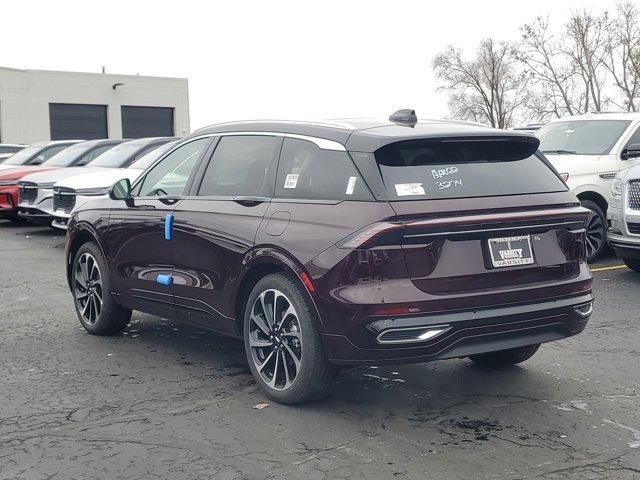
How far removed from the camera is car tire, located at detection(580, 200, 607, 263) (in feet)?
36.8

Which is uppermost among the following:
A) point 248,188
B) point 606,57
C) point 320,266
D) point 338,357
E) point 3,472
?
point 606,57

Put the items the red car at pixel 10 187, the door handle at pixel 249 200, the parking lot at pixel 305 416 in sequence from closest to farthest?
1. the parking lot at pixel 305 416
2. the door handle at pixel 249 200
3. the red car at pixel 10 187

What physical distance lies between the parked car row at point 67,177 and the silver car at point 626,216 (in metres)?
7.02

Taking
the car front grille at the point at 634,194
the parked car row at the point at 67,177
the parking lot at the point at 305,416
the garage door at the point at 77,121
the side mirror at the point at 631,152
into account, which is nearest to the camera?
the parking lot at the point at 305,416

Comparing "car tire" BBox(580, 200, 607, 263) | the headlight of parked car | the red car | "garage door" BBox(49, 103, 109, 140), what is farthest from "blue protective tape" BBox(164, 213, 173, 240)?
"garage door" BBox(49, 103, 109, 140)

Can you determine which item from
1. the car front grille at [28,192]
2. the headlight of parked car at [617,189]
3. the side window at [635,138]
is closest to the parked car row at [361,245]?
the headlight of parked car at [617,189]

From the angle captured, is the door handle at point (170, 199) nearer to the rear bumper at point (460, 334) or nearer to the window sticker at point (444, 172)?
the rear bumper at point (460, 334)

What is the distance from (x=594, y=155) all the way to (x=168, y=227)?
7.18 metres

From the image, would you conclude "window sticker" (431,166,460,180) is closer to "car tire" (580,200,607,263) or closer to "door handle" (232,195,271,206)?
"door handle" (232,195,271,206)

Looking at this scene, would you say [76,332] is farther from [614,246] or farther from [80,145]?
[80,145]

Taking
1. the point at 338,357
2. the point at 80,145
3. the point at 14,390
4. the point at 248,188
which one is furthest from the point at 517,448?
the point at 80,145

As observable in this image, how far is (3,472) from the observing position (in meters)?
4.24

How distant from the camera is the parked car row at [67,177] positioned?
44.0ft

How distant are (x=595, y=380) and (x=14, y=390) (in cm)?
375
